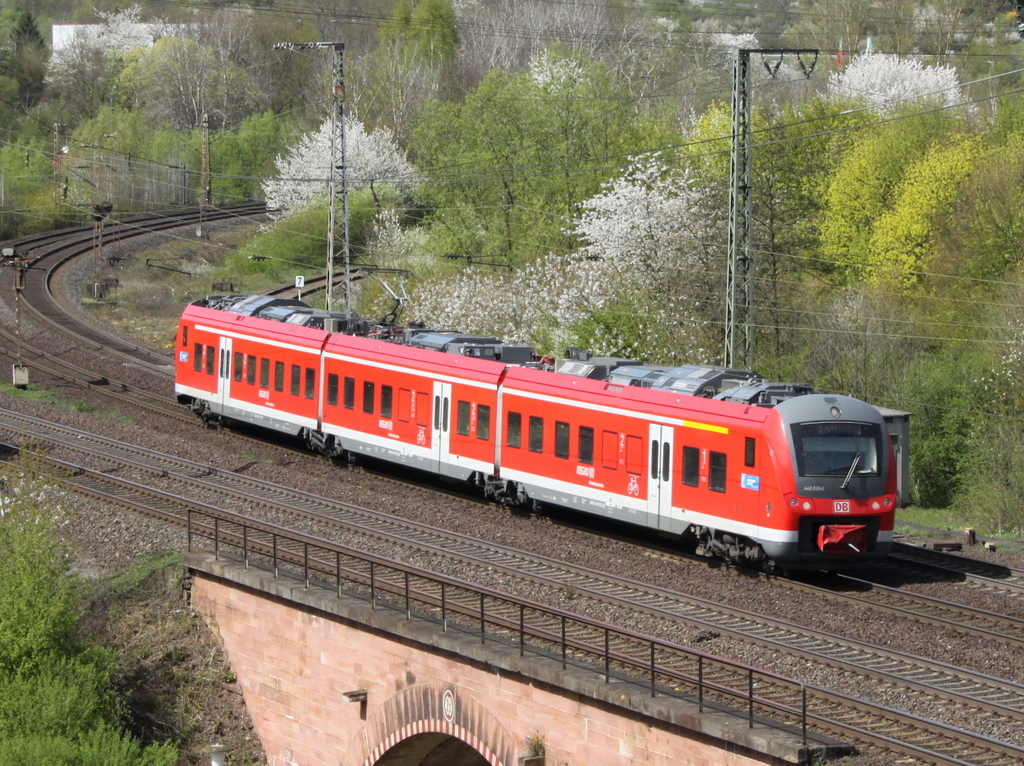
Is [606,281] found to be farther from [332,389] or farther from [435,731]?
[435,731]

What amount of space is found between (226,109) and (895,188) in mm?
53598

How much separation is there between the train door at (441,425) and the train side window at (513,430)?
1.59m

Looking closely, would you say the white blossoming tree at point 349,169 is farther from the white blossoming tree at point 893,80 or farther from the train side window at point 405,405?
the train side window at point 405,405

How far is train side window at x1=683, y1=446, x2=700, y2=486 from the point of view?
19000 millimetres

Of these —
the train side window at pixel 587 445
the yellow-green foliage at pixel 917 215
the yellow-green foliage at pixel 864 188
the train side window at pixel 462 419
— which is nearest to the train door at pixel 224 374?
the train side window at pixel 462 419

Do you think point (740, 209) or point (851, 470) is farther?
point (740, 209)

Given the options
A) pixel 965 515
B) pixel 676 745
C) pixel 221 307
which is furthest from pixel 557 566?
pixel 221 307

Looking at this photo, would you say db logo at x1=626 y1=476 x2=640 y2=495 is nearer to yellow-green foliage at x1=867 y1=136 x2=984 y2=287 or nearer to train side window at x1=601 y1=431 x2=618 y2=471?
train side window at x1=601 y1=431 x2=618 y2=471

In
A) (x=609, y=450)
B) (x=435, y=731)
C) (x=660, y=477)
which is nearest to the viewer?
(x=435, y=731)

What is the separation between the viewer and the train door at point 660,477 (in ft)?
64.0

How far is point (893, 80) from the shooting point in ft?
215

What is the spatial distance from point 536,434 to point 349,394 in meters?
5.66

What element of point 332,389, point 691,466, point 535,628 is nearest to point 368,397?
point 332,389

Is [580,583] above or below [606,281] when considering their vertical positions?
below
